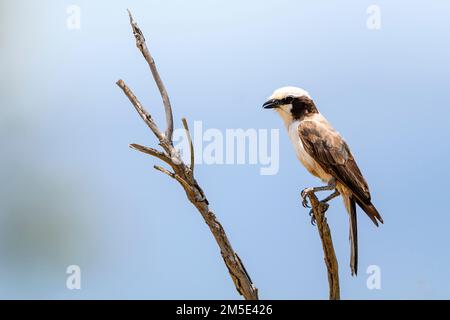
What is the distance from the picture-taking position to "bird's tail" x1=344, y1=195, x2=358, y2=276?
17.4ft

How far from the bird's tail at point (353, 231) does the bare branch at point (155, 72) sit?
5.79ft

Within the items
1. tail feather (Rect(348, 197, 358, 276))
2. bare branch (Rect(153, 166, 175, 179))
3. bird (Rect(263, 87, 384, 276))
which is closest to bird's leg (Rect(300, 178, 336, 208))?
bird (Rect(263, 87, 384, 276))

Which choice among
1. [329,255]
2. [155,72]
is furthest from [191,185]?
[329,255]

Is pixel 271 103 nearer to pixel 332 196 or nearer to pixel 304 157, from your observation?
pixel 304 157

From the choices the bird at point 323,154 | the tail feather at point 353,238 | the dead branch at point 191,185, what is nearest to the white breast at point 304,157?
the bird at point 323,154

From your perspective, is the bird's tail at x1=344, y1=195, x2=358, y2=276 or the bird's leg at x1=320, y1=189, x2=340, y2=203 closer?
the bird's tail at x1=344, y1=195, x2=358, y2=276

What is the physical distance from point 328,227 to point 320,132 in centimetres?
115

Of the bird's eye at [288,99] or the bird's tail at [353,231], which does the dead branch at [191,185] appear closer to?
the bird's tail at [353,231]

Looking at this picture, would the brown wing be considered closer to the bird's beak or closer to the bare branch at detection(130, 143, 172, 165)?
the bird's beak
